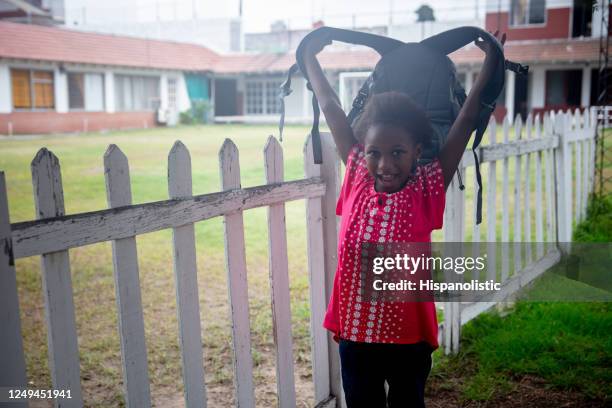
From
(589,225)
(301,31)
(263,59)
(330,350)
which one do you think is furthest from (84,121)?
(330,350)

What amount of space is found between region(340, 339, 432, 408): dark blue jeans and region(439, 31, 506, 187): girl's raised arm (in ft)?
1.79

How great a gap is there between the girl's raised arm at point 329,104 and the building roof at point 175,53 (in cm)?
2024

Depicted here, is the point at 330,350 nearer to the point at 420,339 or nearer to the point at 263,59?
the point at 420,339

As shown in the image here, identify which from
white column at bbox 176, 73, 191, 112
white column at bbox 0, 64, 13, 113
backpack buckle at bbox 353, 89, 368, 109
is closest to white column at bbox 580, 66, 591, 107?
white column at bbox 176, 73, 191, 112

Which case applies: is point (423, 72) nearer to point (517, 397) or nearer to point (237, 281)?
point (237, 281)

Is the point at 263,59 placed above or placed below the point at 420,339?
above

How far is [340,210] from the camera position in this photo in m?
2.02

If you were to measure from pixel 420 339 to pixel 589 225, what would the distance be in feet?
15.9

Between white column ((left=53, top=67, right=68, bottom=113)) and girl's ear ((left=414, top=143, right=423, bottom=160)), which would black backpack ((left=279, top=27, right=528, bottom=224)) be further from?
white column ((left=53, top=67, right=68, bottom=113))

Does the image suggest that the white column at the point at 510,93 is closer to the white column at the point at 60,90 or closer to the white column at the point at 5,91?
the white column at the point at 60,90

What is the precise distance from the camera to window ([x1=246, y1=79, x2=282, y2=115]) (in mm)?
30703

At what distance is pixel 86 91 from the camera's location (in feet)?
79.2

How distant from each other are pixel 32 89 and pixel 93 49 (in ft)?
12.2

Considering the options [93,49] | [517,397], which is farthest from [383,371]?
[93,49]
